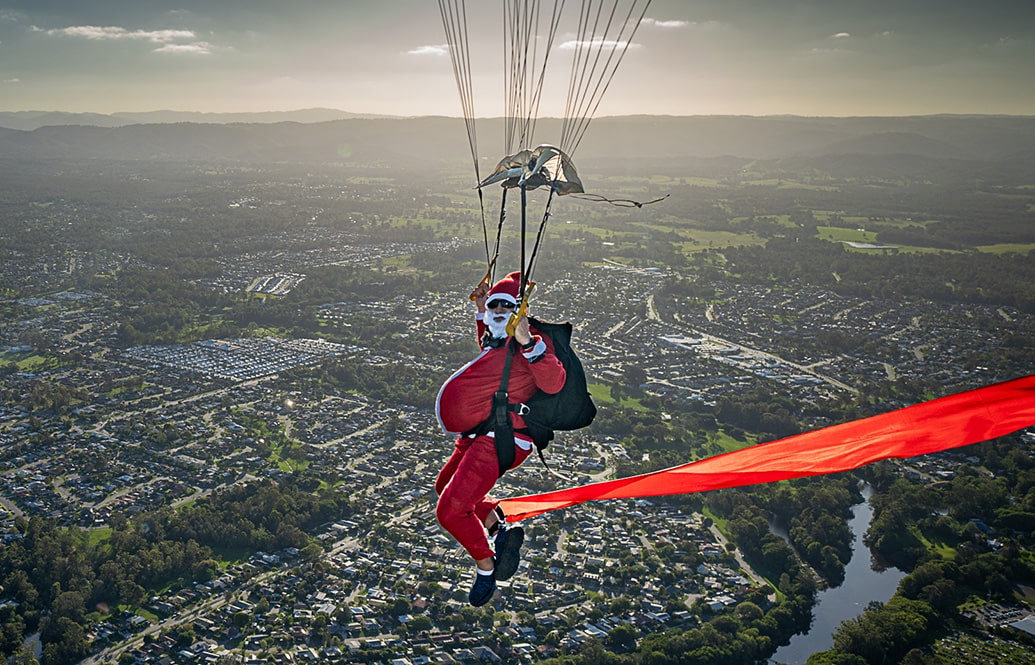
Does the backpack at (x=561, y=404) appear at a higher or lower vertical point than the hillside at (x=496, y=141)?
lower

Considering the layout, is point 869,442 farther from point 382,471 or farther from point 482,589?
point 382,471

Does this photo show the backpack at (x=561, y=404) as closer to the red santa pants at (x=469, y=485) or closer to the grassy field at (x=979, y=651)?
the red santa pants at (x=469, y=485)

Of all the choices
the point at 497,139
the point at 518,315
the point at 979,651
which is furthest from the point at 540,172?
the point at 497,139

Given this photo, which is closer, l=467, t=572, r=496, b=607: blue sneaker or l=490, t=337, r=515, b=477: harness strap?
l=490, t=337, r=515, b=477: harness strap

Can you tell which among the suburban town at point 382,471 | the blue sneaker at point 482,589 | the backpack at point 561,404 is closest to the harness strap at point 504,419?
the backpack at point 561,404

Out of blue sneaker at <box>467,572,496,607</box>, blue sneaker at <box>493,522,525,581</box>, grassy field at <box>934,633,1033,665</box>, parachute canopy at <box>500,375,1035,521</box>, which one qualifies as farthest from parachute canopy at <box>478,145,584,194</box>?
grassy field at <box>934,633,1033,665</box>

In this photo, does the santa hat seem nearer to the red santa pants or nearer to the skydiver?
the skydiver
